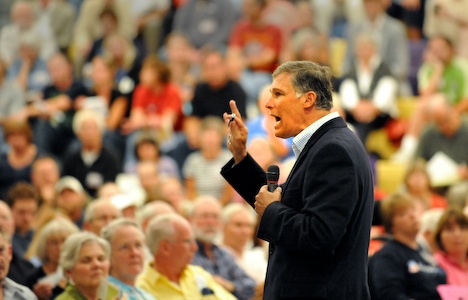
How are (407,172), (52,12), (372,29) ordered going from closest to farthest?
(407,172), (372,29), (52,12)

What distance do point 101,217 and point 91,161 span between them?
9.18 feet

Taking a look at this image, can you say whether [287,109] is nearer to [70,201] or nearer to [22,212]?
[22,212]

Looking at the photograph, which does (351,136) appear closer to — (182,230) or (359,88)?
(182,230)

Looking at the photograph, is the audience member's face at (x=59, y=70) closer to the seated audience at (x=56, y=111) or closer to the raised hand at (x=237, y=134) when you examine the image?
the seated audience at (x=56, y=111)

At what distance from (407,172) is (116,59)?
164 inches

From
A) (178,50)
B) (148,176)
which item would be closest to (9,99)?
(178,50)

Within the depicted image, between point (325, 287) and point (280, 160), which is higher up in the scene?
point (280, 160)

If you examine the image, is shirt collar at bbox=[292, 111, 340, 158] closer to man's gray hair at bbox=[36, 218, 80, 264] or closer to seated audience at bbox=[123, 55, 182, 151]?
man's gray hair at bbox=[36, 218, 80, 264]

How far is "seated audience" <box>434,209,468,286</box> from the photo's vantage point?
20.2 feet

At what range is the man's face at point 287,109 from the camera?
3.76 m

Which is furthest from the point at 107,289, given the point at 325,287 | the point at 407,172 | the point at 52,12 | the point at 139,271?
the point at 52,12

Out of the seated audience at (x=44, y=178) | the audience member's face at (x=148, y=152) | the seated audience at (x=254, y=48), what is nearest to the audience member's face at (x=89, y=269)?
the seated audience at (x=44, y=178)

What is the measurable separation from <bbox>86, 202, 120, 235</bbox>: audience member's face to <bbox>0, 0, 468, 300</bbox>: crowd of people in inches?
0.5

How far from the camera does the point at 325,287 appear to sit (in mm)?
3580
